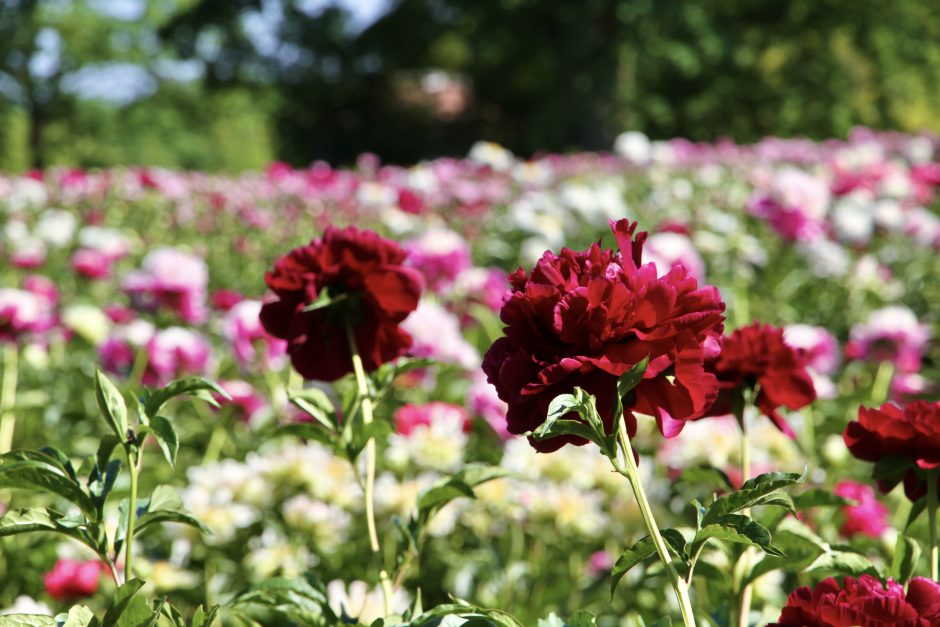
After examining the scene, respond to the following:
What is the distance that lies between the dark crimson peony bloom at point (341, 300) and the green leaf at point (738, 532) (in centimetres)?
48

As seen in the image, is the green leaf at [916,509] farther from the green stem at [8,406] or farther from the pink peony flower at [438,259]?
the pink peony flower at [438,259]

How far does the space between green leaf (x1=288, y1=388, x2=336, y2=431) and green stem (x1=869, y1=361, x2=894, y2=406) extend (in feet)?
6.56

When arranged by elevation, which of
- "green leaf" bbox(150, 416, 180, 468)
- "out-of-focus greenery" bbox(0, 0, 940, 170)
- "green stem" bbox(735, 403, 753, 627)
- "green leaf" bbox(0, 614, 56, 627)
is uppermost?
"green leaf" bbox(150, 416, 180, 468)

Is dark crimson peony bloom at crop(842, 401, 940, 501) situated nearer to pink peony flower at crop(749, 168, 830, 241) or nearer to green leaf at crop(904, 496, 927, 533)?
green leaf at crop(904, 496, 927, 533)

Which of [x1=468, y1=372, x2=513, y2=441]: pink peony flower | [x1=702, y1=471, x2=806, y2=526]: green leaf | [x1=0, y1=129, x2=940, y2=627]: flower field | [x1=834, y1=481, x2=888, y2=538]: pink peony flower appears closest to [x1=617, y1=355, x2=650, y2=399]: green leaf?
[x1=0, y1=129, x2=940, y2=627]: flower field

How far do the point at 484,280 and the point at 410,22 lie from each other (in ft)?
58.3

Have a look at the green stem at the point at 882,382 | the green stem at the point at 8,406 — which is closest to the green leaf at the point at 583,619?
the green stem at the point at 8,406

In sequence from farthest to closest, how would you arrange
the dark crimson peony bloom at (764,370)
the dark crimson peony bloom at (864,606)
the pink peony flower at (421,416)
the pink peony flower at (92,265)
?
the pink peony flower at (92,265), the pink peony flower at (421,416), the dark crimson peony bloom at (764,370), the dark crimson peony bloom at (864,606)

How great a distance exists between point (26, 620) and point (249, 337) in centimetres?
Answer: 162

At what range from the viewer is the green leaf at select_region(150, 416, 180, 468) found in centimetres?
88

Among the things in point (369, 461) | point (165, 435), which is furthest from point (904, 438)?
point (165, 435)

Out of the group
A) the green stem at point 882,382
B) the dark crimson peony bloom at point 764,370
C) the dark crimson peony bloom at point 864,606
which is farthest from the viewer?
the green stem at point 882,382

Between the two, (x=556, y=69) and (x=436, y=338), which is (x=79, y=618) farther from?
(x=556, y=69)

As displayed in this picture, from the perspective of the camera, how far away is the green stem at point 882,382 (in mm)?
2791
